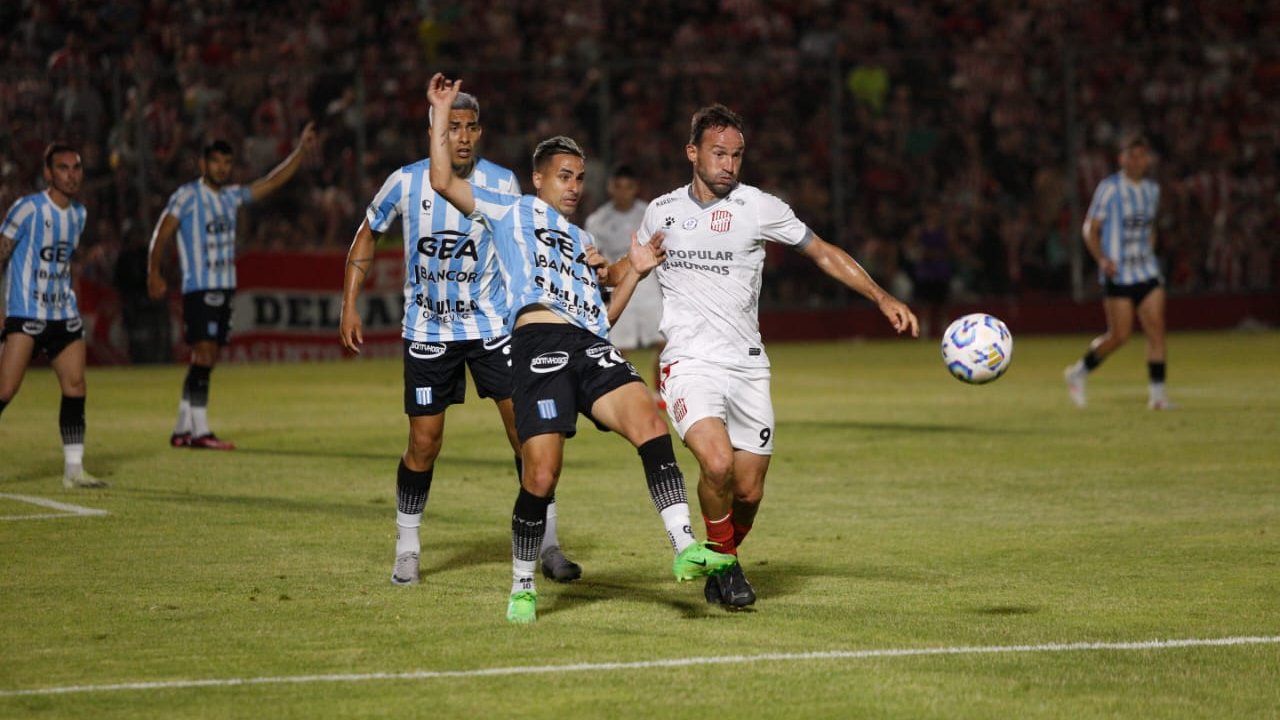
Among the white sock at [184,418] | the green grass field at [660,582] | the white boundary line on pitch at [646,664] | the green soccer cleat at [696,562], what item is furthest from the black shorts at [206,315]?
the white boundary line on pitch at [646,664]

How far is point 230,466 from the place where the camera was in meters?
13.6

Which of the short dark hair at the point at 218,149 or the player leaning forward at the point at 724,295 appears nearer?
the player leaning forward at the point at 724,295

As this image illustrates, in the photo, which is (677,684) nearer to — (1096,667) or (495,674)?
(495,674)

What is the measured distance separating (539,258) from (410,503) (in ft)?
5.12

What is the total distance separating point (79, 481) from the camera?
12.3m

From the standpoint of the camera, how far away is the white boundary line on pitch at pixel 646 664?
249 inches

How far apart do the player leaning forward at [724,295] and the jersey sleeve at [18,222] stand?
6.00m

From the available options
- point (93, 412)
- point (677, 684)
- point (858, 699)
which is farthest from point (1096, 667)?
point (93, 412)

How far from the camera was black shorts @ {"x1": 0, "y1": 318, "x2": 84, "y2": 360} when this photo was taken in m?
12.4

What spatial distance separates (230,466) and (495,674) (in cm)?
756

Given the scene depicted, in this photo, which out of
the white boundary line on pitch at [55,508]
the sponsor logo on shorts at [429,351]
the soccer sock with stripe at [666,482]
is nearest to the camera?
the soccer sock with stripe at [666,482]

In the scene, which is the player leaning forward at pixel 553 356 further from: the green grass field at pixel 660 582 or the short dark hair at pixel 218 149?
the short dark hair at pixel 218 149

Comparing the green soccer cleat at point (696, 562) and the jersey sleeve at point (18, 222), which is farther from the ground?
the jersey sleeve at point (18, 222)

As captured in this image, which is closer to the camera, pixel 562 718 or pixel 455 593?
pixel 562 718
